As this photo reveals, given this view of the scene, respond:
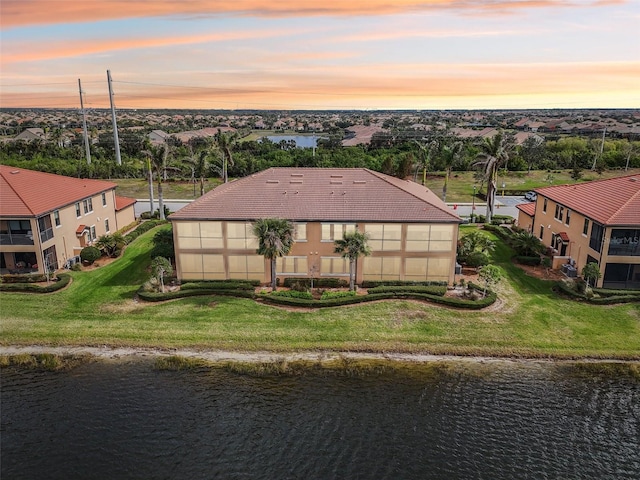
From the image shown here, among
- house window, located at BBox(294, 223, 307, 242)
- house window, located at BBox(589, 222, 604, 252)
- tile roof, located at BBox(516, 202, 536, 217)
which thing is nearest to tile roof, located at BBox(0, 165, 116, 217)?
house window, located at BBox(294, 223, 307, 242)

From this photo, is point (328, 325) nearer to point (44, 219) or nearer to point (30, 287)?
point (30, 287)

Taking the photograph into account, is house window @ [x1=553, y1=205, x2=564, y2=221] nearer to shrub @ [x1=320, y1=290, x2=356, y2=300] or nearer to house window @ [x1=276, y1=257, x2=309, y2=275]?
shrub @ [x1=320, y1=290, x2=356, y2=300]

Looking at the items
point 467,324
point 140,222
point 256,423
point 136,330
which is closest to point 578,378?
point 467,324

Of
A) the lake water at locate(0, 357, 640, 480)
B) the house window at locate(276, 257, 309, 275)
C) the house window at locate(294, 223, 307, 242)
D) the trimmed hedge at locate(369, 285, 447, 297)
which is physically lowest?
the lake water at locate(0, 357, 640, 480)

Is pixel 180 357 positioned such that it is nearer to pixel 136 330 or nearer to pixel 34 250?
pixel 136 330

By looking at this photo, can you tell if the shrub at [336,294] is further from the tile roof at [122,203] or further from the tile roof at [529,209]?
the tile roof at [122,203]

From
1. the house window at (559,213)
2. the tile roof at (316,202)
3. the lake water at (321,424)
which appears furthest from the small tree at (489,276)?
the house window at (559,213)

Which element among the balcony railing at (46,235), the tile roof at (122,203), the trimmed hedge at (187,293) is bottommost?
the trimmed hedge at (187,293)
